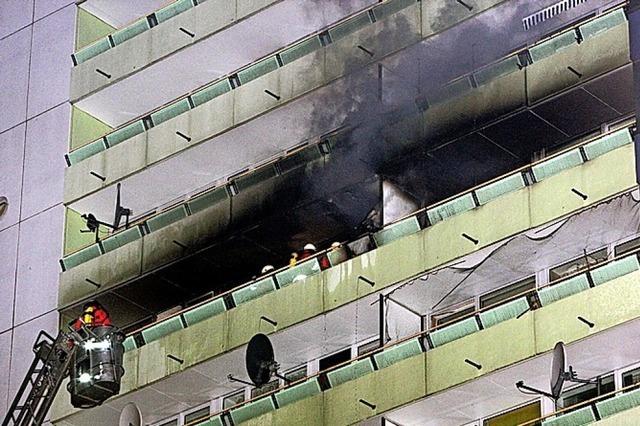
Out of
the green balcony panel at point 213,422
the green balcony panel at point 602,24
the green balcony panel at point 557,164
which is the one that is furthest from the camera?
the green balcony panel at point 213,422

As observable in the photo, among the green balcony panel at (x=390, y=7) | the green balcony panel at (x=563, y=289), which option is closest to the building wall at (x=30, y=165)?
the green balcony panel at (x=390, y=7)

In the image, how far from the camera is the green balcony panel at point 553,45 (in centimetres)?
3278

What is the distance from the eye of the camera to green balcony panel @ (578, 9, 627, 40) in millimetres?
32312

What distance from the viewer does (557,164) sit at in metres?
32.0

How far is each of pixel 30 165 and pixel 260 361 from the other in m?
8.09

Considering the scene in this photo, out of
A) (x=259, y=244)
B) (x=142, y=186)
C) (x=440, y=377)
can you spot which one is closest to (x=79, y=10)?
(x=142, y=186)

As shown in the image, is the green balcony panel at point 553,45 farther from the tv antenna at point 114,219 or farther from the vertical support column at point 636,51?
the vertical support column at point 636,51

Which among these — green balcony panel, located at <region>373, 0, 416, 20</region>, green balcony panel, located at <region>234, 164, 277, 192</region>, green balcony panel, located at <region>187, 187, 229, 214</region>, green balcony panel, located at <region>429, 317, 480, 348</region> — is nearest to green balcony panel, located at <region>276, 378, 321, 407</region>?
green balcony panel, located at <region>429, 317, 480, 348</region>

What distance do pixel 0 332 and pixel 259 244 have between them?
540 centimetres

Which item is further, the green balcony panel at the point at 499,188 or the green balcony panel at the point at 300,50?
the green balcony panel at the point at 300,50

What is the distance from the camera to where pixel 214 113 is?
3766cm

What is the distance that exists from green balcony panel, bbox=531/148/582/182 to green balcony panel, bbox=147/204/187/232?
7424mm

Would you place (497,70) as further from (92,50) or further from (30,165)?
(30,165)

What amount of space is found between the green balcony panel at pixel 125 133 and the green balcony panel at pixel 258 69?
239cm
